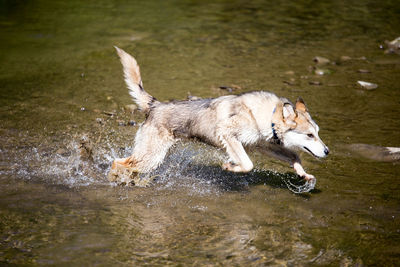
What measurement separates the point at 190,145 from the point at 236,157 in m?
1.80

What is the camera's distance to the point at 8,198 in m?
6.15

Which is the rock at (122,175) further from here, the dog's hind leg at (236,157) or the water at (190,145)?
the dog's hind leg at (236,157)

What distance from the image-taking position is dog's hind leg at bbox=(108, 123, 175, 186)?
6.60 meters

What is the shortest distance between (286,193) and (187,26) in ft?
28.2

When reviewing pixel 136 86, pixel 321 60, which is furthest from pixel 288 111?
pixel 321 60

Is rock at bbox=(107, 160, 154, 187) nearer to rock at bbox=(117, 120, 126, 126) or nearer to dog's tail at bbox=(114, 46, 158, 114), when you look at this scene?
dog's tail at bbox=(114, 46, 158, 114)

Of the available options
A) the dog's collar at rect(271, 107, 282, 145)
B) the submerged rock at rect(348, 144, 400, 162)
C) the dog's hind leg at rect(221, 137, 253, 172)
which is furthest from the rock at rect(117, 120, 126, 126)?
A: the submerged rock at rect(348, 144, 400, 162)

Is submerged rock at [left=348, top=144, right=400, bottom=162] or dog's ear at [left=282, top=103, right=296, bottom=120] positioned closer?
dog's ear at [left=282, top=103, right=296, bottom=120]

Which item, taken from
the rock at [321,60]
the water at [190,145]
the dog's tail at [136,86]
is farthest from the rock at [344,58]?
the dog's tail at [136,86]

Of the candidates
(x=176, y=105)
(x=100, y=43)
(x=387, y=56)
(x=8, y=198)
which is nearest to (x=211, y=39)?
(x=100, y=43)

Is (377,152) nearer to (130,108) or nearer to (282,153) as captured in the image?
(282,153)

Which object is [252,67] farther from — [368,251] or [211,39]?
[368,251]

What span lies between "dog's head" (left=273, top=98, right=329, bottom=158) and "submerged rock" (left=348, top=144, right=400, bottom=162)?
1441 mm

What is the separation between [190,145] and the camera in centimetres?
800
